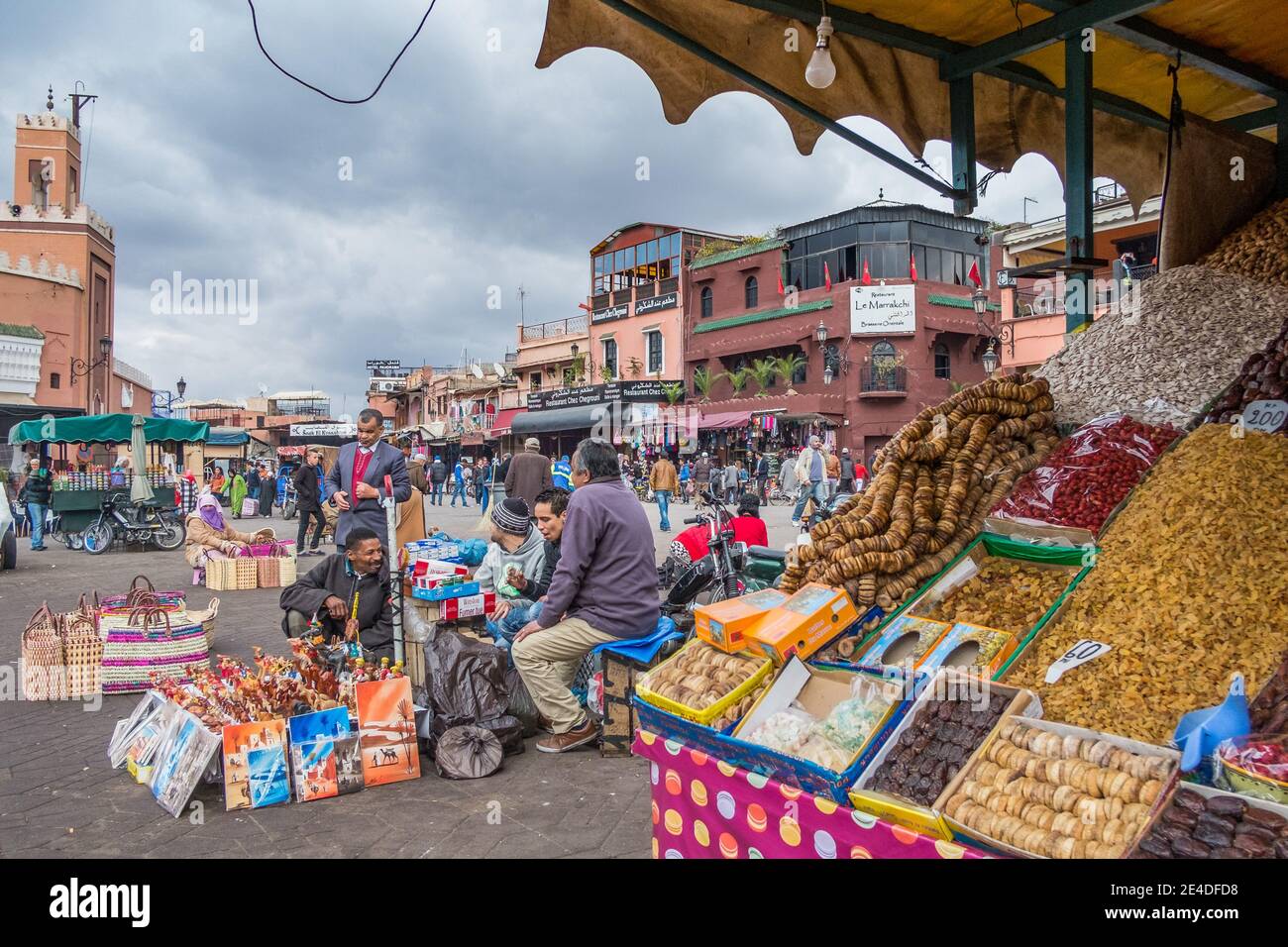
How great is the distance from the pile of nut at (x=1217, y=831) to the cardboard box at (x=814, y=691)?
0.83 metres

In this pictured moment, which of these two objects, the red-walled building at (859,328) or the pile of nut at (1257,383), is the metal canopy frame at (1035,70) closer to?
the pile of nut at (1257,383)

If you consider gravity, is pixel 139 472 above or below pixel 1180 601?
above

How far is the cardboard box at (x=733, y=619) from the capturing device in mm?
3330

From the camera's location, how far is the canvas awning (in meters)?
4.51

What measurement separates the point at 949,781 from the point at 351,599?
3661 millimetres

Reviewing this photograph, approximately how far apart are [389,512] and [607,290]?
36912 millimetres

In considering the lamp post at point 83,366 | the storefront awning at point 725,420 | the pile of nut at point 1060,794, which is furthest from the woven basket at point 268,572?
the lamp post at point 83,366

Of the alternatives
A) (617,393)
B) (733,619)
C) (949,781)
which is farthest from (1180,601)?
(617,393)

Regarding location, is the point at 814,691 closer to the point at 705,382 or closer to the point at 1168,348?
the point at 1168,348

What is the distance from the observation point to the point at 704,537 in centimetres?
721

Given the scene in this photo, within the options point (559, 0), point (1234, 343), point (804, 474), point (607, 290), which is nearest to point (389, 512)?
point (559, 0)

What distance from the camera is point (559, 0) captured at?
13.5ft

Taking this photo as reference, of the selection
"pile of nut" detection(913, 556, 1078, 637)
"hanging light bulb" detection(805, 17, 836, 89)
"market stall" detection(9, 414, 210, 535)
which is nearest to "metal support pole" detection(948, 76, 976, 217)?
"hanging light bulb" detection(805, 17, 836, 89)
